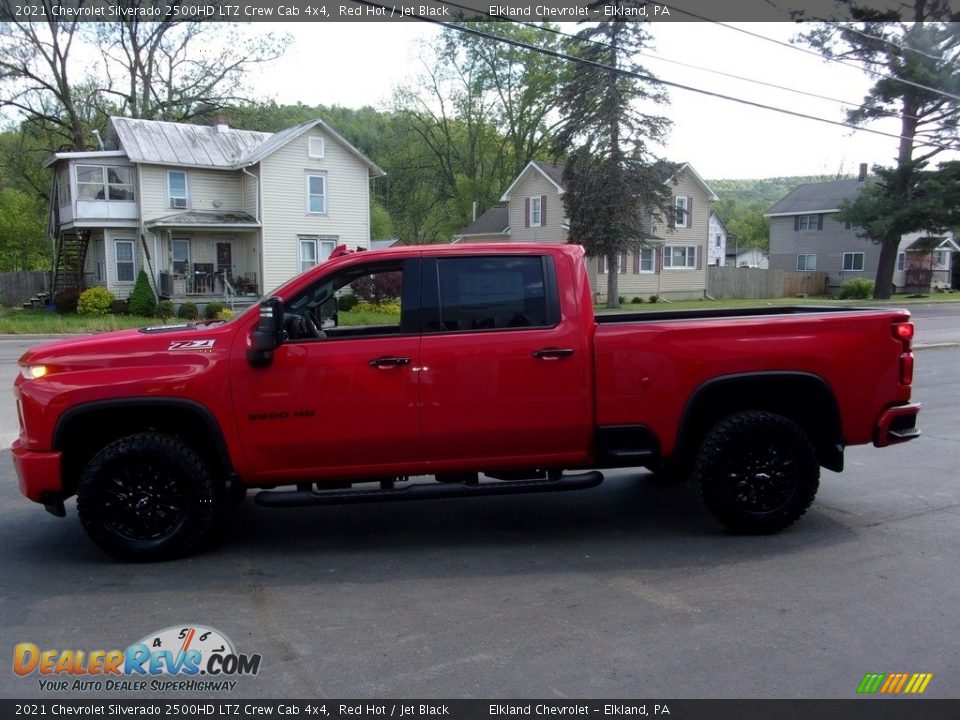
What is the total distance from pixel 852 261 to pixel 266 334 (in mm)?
54808

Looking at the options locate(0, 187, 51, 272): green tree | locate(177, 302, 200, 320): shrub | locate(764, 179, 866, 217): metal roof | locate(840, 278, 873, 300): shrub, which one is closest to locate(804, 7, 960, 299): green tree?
locate(840, 278, 873, 300): shrub

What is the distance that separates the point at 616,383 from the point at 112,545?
11.2ft

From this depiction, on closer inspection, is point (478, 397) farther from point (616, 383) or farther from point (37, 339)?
point (37, 339)

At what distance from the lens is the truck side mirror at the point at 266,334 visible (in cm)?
492

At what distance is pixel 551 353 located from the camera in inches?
205

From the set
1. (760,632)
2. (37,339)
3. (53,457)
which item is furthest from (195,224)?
(760,632)

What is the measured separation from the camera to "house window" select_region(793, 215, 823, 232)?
181ft

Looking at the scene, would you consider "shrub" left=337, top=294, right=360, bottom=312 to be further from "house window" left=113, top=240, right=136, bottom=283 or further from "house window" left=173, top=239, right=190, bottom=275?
"house window" left=113, top=240, right=136, bottom=283

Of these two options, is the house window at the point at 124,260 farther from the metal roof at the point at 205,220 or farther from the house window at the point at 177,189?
the house window at the point at 177,189

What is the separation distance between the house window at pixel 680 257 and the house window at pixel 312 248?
18.6 m

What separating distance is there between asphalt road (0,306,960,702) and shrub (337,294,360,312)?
1.64m

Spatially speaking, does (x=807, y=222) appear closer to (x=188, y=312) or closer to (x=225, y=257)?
(x=225, y=257)

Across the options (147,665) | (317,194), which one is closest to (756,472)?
(147,665)

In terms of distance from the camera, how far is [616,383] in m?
5.29
